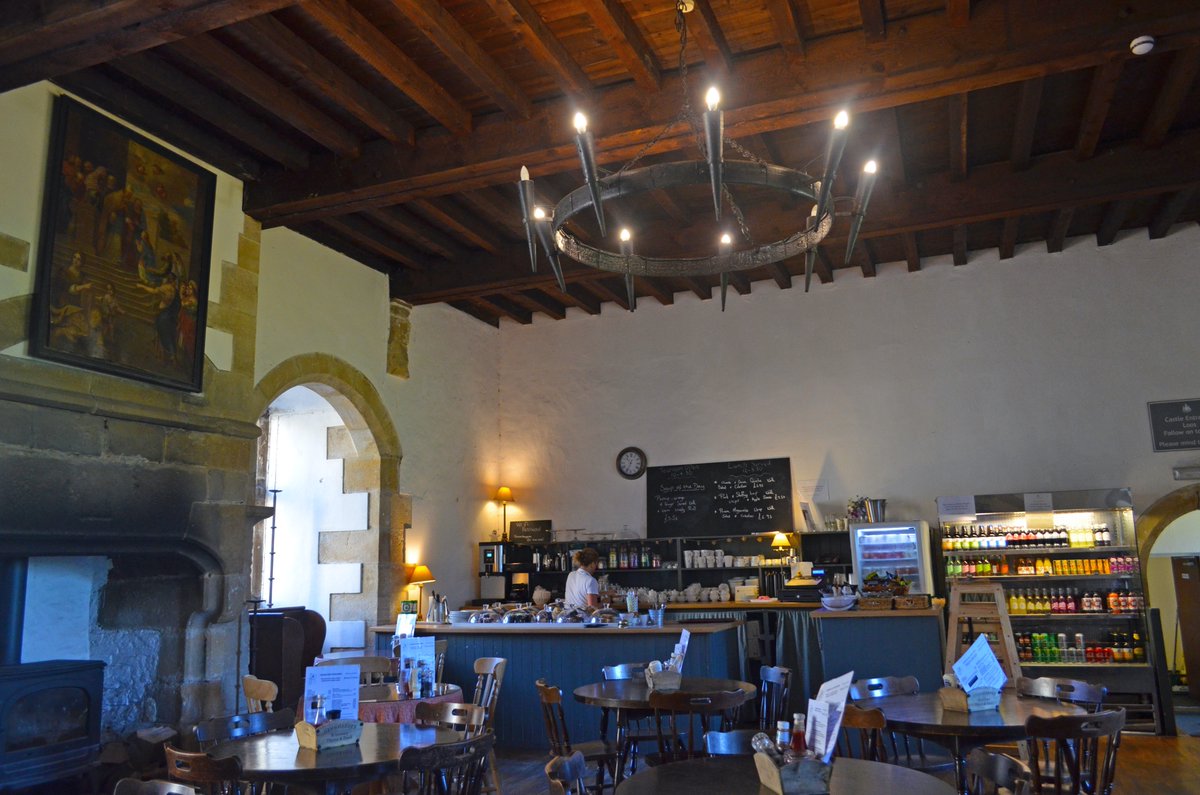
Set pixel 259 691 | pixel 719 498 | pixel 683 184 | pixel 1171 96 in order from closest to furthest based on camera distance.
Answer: pixel 683 184 → pixel 259 691 → pixel 1171 96 → pixel 719 498

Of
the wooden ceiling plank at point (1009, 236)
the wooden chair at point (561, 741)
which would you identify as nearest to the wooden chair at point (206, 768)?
the wooden chair at point (561, 741)

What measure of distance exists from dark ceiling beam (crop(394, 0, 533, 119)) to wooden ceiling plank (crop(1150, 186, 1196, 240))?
569cm

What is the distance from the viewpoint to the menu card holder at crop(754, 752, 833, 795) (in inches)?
109

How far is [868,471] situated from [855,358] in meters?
1.23

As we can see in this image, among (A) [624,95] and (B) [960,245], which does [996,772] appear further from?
(B) [960,245]

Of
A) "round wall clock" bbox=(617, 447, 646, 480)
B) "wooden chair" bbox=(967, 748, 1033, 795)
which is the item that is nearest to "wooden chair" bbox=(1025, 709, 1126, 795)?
"wooden chair" bbox=(967, 748, 1033, 795)

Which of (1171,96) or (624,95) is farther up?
(1171,96)

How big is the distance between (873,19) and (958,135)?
1.84 metres

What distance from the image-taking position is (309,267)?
770cm

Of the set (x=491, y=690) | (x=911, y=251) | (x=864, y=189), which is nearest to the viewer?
(x=864, y=189)

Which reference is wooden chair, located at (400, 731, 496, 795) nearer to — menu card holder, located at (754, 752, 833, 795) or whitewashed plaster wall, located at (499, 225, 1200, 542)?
menu card holder, located at (754, 752, 833, 795)

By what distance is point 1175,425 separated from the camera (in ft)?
27.6

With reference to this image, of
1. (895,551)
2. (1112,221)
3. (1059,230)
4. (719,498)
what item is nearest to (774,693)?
(895,551)

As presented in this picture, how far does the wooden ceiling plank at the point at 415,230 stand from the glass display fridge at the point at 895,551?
483 cm
